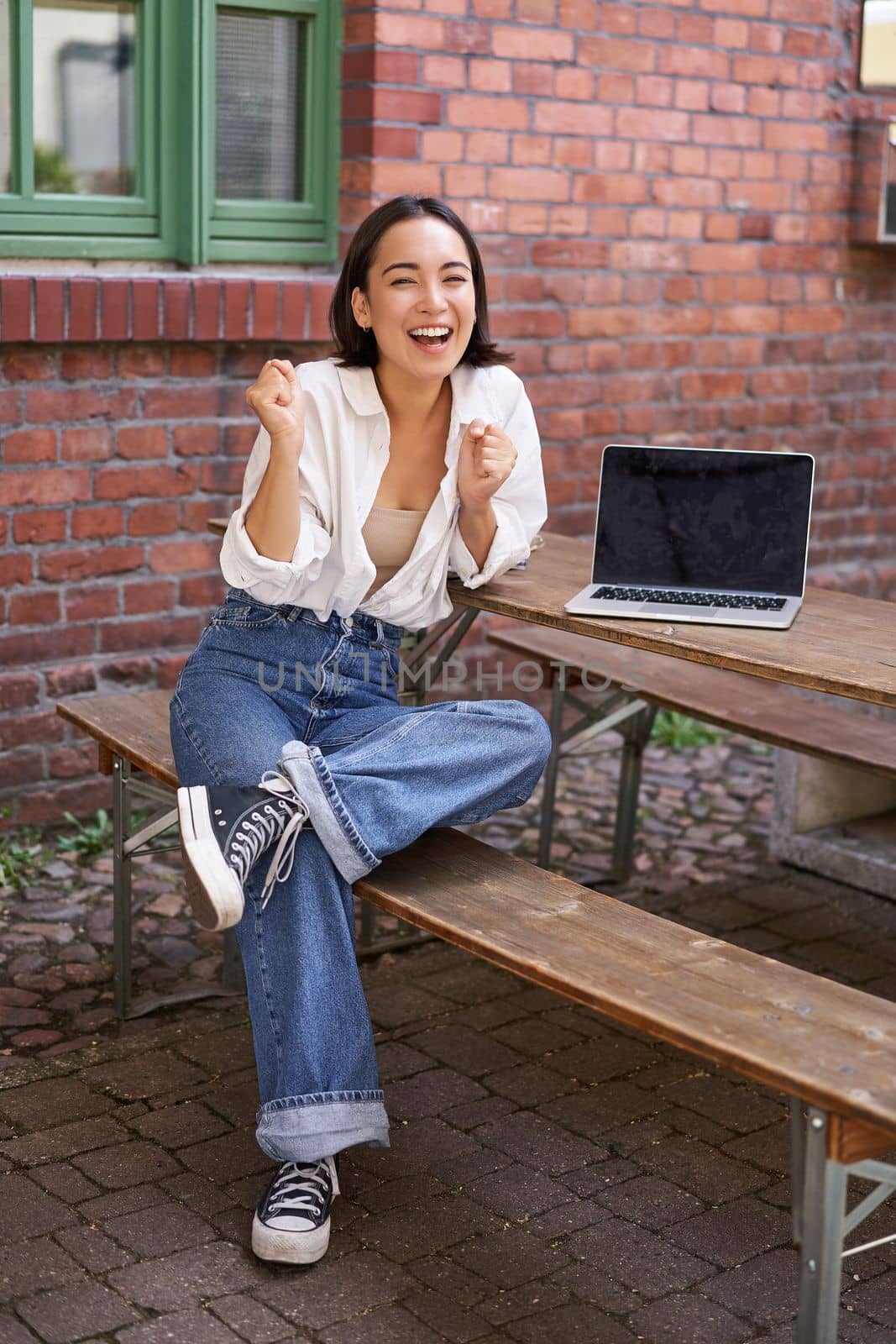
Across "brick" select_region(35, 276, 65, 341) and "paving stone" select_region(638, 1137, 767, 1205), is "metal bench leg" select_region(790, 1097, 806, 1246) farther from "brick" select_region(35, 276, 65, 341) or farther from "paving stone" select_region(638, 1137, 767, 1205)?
"brick" select_region(35, 276, 65, 341)

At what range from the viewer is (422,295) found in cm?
329

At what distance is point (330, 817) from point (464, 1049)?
0.95m

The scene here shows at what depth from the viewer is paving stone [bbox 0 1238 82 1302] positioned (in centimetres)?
268

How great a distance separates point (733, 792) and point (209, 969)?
6.65 feet

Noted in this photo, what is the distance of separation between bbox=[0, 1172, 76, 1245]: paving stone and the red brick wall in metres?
1.82

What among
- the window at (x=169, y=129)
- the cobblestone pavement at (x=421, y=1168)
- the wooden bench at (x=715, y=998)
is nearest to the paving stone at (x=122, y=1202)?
the cobblestone pavement at (x=421, y=1168)

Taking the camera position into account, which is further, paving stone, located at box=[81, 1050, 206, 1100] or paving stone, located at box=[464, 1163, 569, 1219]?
paving stone, located at box=[81, 1050, 206, 1100]

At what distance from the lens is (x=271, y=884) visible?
112 inches

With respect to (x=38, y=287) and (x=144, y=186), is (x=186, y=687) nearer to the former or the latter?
(x=38, y=287)

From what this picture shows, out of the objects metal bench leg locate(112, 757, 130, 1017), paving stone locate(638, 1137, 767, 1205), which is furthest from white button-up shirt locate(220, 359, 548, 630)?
paving stone locate(638, 1137, 767, 1205)

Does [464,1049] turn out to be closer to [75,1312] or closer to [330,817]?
[330,817]

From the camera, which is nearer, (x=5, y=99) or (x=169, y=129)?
(x=5, y=99)

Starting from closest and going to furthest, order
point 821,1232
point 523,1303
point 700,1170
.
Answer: point 821,1232 → point 523,1303 → point 700,1170

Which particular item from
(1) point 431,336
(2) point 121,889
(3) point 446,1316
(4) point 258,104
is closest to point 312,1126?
(3) point 446,1316
